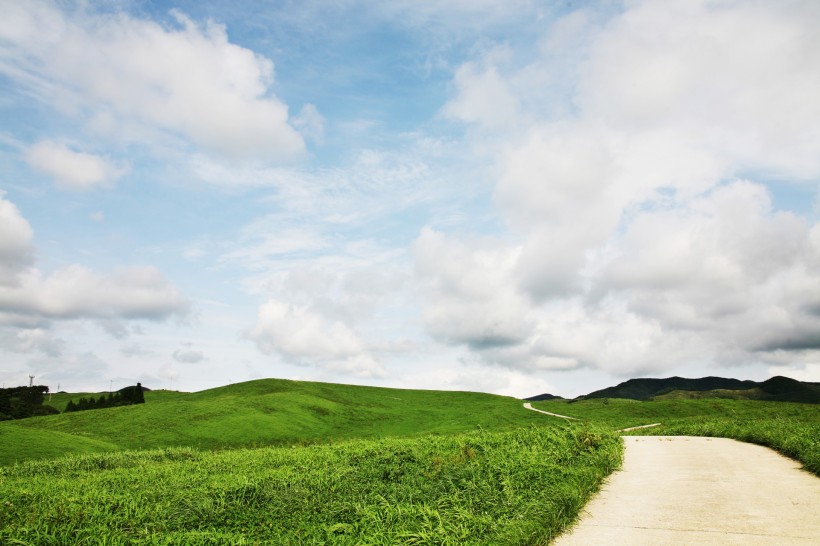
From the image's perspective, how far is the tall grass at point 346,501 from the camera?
407 inches

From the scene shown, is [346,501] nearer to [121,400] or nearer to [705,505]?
[705,505]

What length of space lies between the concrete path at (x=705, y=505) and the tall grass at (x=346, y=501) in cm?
68

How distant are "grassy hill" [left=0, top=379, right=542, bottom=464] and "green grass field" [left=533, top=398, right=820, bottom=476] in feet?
47.0

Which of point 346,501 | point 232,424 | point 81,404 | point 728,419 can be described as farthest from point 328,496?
point 81,404

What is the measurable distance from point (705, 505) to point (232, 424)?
61.0 m

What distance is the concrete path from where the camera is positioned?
9273 millimetres

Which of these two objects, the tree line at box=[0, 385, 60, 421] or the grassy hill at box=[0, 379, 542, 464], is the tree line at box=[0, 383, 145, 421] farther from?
the grassy hill at box=[0, 379, 542, 464]

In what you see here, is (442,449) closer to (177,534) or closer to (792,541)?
(177,534)

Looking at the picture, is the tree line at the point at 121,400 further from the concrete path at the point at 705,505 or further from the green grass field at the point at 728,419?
the concrete path at the point at 705,505

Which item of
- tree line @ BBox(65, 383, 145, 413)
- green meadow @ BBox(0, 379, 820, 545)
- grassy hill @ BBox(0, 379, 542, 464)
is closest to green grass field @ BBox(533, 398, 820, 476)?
green meadow @ BBox(0, 379, 820, 545)

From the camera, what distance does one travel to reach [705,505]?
11.3 m

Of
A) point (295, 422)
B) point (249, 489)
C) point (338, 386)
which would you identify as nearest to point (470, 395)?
point (338, 386)

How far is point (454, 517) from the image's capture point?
10.5 meters

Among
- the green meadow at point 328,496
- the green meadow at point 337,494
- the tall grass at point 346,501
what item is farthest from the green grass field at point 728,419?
the green meadow at point 328,496
